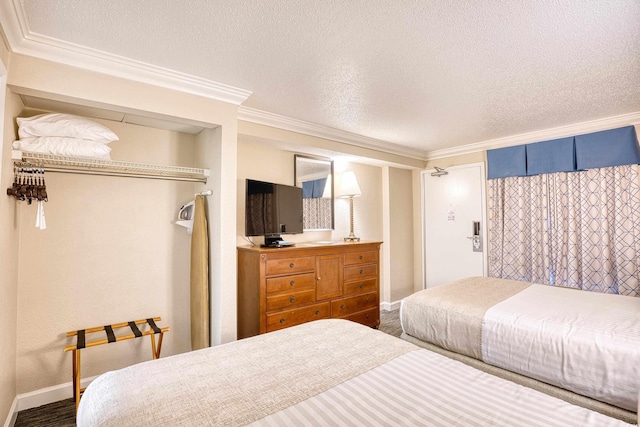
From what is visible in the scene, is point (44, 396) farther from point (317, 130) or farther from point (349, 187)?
point (349, 187)

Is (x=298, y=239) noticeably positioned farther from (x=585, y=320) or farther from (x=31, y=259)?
(x=585, y=320)

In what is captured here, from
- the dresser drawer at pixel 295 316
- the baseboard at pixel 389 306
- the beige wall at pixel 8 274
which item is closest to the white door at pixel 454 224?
the baseboard at pixel 389 306

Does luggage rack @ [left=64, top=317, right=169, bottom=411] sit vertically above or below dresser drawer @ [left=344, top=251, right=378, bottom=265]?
below

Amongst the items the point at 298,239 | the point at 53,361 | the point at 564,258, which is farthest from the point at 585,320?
the point at 53,361

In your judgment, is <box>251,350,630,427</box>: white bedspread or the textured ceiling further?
the textured ceiling

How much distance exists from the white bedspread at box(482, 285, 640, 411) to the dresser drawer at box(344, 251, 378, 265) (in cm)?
156

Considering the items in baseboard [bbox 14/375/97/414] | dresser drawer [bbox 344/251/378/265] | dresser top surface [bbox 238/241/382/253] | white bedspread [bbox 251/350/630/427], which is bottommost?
baseboard [bbox 14/375/97/414]

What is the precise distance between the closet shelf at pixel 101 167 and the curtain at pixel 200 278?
305 millimetres

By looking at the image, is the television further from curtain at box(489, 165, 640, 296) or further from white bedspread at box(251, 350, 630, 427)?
curtain at box(489, 165, 640, 296)

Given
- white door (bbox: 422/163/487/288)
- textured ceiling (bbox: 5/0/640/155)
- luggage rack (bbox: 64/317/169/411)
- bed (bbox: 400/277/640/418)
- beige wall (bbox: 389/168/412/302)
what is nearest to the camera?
textured ceiling (bbox: 5/0/640/155)

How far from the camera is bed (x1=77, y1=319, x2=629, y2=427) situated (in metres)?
0.98

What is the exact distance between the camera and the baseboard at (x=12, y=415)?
194 centimetres

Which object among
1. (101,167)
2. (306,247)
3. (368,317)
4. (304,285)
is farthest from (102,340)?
(368,317)

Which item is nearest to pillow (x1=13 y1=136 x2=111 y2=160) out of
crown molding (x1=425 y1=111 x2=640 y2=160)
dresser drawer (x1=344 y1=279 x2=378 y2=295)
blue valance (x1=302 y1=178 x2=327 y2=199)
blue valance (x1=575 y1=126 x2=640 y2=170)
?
blue valance (x1=302 y1=178 x2=327 y2=199)
